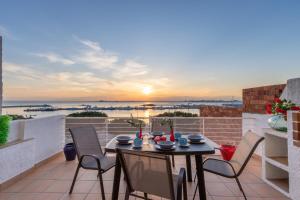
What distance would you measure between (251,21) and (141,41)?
2.97 m

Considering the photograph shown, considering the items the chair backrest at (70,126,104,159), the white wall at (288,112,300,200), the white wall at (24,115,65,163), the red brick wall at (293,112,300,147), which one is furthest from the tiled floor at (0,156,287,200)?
the red brick wall at (293,112,300,147)

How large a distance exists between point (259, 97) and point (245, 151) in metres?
2.30

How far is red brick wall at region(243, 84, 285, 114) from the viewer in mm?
3765

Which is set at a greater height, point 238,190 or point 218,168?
point 218,168

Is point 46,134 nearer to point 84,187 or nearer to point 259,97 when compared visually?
point 84,187

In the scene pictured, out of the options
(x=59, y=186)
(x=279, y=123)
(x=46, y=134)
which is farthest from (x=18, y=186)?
(x=279, y=123)

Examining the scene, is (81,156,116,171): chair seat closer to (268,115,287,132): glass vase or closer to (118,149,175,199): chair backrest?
(118,149,175,199): chair backrest

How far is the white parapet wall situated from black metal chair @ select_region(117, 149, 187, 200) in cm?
217

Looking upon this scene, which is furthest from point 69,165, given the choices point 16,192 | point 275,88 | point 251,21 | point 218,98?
point 218,98

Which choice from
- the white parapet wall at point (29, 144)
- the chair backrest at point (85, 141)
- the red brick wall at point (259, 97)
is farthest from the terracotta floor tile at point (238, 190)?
the white parapet wall at point (29, 144)

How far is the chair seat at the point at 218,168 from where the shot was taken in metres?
2.23

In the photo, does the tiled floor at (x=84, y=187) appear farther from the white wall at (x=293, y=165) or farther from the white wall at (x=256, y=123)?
the white wall at (x=256, y=123)

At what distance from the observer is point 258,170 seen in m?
3.53

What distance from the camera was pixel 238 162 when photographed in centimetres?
248
